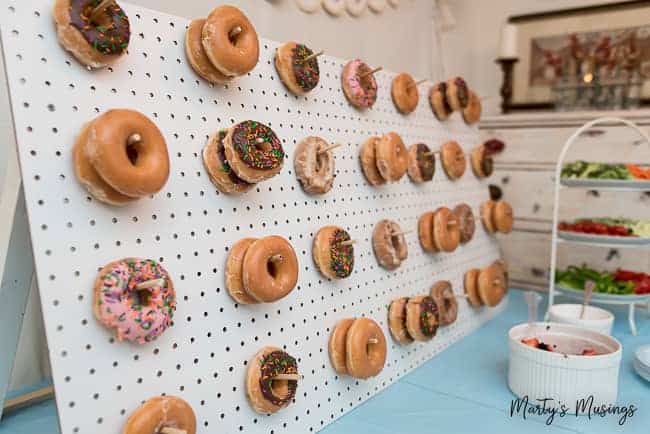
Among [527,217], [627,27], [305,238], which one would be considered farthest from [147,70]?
[627,27]

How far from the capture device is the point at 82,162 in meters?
0.71

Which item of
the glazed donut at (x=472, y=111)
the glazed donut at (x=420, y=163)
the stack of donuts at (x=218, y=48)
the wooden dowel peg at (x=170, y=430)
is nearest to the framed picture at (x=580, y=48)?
the glazed donut at (x=472, y=111)

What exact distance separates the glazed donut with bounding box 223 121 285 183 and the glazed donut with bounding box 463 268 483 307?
3.28ft

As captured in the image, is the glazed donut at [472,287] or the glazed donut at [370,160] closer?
the glazed donut at [370,160]

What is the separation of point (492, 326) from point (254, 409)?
1.10m

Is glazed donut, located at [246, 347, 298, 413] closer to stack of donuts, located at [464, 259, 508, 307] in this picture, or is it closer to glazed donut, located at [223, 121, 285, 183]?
glazed donut, located at [223, 121, 285, 183]

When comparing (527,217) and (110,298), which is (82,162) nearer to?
(110,298)

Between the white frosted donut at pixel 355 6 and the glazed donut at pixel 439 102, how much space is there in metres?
0.52

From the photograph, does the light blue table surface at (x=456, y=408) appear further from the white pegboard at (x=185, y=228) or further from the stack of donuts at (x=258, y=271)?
the stack of donuts at (x=258, y=271)

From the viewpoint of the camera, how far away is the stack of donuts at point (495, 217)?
186 cm

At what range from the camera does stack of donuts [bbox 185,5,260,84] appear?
87 centimetres

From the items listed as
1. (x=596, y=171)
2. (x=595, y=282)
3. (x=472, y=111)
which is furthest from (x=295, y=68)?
(x=595, y=282)

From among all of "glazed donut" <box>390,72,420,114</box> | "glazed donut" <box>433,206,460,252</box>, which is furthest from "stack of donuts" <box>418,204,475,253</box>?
"glazed donut" <box>390,72,420,114</box>

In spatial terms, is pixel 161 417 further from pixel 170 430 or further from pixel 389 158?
pixel 389 158
